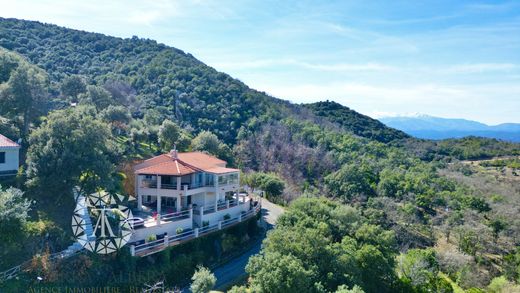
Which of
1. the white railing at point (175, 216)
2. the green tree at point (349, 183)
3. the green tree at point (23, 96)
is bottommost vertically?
the green tree at point (349, 183)

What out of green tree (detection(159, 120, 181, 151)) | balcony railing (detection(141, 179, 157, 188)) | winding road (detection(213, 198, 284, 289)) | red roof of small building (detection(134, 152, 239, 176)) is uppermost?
green tree (detection(159, 120, 181, 151))

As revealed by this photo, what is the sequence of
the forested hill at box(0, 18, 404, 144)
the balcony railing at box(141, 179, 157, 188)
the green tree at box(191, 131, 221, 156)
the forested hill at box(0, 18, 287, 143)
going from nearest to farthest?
the balcony railing at box(141, 179, 157, 188) → the green tree at box(191, 131, 221, 156) → the forested hill at box(0, 18, 404, 144) → the forested hill at box(0, 18, 287, 143)

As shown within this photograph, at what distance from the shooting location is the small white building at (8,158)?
28297 mm

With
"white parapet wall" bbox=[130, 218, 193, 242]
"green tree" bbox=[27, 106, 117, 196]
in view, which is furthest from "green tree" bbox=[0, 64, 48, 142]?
"white parapet wall" bbox=[130, 218, 193, 242]

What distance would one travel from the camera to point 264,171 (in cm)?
6066

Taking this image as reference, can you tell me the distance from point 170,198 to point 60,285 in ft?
45.6

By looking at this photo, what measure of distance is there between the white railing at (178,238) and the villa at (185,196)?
0.08 m

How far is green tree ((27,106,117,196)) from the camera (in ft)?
85.3

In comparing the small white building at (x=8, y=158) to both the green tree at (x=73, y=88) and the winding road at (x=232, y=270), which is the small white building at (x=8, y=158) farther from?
the green tree at (x=73, y=88)

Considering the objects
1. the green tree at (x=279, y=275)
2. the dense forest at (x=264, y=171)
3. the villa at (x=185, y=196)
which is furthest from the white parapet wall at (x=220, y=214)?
the green tree at (x=279, y=275)

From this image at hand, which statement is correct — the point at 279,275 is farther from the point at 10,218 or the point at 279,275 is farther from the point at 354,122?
the point at 354,122

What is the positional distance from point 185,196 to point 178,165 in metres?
2.79

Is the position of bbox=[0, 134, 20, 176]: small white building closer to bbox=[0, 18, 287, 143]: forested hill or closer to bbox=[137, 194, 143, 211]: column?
bbox=[137, 194, 143, 211]: column

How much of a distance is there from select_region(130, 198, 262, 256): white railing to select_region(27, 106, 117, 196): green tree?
18.6 feet
